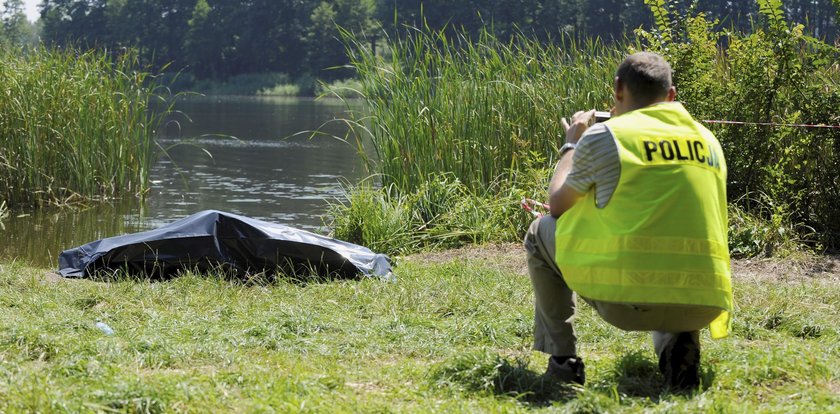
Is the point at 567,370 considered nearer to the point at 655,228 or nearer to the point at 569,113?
the point at 655,228

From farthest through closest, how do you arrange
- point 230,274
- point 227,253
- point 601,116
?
point 227,253, point 230,274, point 601,116

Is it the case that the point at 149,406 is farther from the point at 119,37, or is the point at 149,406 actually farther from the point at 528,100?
the point at 119,37

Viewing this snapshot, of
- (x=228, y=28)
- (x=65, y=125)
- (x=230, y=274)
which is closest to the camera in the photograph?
A: (x=230, y=274)

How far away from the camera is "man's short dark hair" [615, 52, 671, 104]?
136 inches

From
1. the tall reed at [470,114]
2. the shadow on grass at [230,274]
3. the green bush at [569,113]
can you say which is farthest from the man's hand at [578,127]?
the tall reed at [470,114]

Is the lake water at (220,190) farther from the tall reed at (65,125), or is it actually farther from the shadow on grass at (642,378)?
the shadow on grass at (642,378)

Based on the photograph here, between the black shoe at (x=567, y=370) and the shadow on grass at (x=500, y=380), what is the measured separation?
0.10 feet

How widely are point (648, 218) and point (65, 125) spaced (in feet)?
Result: 34.6

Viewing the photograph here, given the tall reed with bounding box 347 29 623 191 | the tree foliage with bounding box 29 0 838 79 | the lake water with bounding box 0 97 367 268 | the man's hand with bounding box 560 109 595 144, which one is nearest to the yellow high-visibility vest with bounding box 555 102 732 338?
the man's hand with bounding box 560 109 595 144

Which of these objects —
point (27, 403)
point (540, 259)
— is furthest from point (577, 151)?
point (27, 403)

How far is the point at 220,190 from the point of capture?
16.5 m

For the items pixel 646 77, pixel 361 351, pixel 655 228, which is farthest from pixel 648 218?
pixel 361 351

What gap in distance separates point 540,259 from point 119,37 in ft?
259

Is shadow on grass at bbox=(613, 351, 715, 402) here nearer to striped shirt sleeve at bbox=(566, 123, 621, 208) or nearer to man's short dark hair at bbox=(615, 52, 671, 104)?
striped shirt sleeve at bbox=(566, 123, 621, 208)
